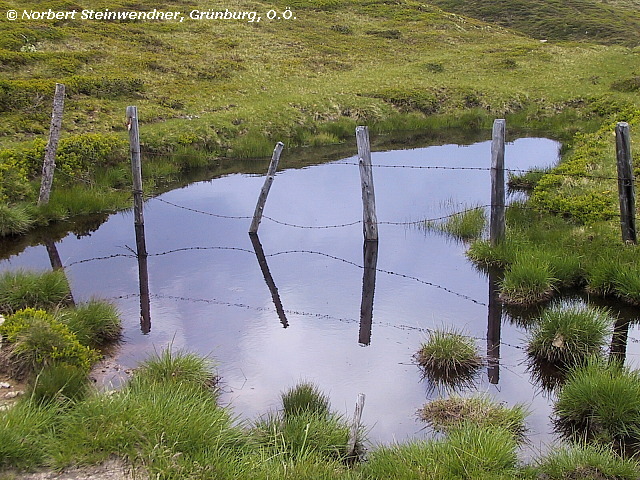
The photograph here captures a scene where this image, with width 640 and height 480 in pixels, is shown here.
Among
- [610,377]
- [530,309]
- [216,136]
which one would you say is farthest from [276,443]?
[216,136]

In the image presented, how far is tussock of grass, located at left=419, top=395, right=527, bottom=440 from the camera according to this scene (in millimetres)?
7898

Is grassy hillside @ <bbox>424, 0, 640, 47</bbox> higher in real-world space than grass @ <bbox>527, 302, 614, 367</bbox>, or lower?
higher

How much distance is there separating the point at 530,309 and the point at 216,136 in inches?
676

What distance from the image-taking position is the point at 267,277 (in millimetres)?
14461

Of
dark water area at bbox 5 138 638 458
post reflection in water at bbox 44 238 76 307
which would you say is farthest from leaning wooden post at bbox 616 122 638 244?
post reflection in water at bbox 44 238 76 307

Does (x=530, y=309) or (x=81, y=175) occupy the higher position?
(x=81, y=175)

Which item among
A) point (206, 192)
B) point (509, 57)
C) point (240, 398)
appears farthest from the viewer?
point (509, 57)

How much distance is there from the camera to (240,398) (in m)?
9.09

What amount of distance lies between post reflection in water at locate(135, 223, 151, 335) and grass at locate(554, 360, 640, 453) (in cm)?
688

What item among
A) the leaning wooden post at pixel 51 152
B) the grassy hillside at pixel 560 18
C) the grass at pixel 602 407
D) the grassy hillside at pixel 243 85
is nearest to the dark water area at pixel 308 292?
the grass at pixel 602 407

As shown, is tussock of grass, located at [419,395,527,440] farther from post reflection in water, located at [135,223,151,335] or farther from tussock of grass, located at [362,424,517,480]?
post reflection in water, located at [135,223,151,335]

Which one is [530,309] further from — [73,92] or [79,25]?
[79,25]

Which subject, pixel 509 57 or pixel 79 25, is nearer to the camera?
pixel 79 25

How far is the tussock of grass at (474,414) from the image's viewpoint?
7898 mm
